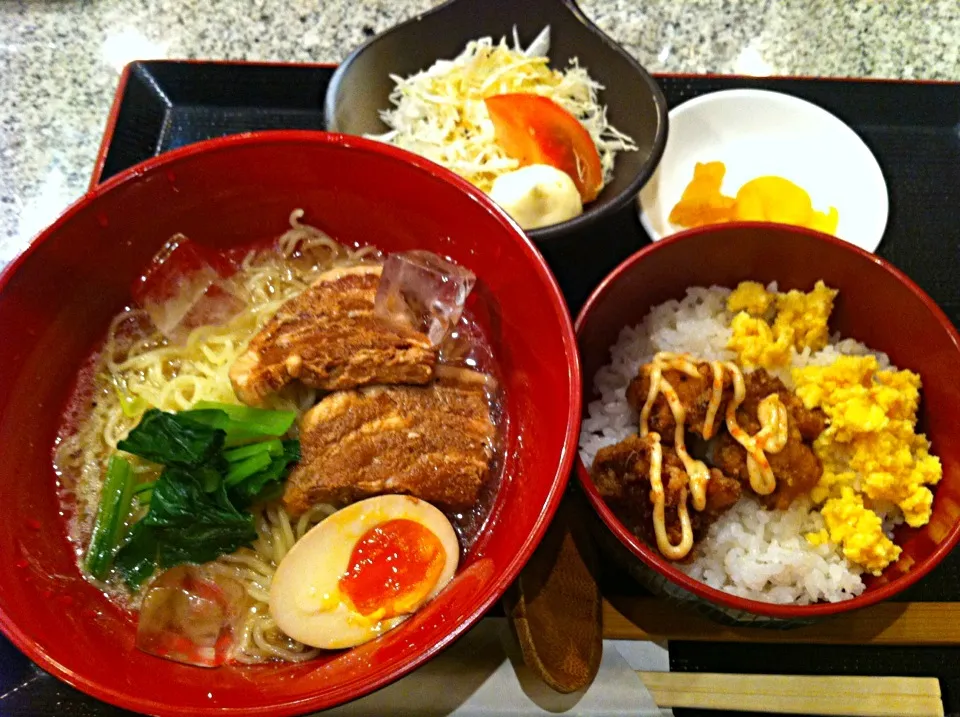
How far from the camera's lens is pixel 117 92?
194 cm

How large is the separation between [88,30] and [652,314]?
6.53ft

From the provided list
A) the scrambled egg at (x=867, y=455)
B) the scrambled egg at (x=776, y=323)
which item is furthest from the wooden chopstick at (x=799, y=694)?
the scrambled egg at (x=776, y=323)

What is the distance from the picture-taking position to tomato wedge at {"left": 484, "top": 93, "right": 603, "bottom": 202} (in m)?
1.85

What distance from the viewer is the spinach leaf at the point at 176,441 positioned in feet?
3.86

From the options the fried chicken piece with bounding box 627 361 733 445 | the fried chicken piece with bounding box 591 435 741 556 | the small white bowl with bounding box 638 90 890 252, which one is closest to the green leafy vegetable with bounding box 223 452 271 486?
the fried chicken piece with bounding box 591 435 741 556

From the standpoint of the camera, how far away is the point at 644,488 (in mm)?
1369

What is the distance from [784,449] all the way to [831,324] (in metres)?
0.45

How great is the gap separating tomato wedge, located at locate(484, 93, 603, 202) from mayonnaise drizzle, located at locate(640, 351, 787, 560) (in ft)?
2.02

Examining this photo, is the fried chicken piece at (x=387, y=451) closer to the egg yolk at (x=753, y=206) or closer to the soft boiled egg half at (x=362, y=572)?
the soft boiled egg half at (x=362, y=572)

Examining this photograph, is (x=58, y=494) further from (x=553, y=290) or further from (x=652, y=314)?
(x=652, y=314)

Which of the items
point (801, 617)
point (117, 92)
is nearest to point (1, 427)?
point (117, 92)

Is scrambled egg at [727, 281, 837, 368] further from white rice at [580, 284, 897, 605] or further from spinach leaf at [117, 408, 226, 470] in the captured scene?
spinach leaf at [117, 408, 226, 470]

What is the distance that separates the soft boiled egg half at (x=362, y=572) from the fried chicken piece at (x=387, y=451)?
39mm

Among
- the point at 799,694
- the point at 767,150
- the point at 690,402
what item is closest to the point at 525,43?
the point at 767,150
